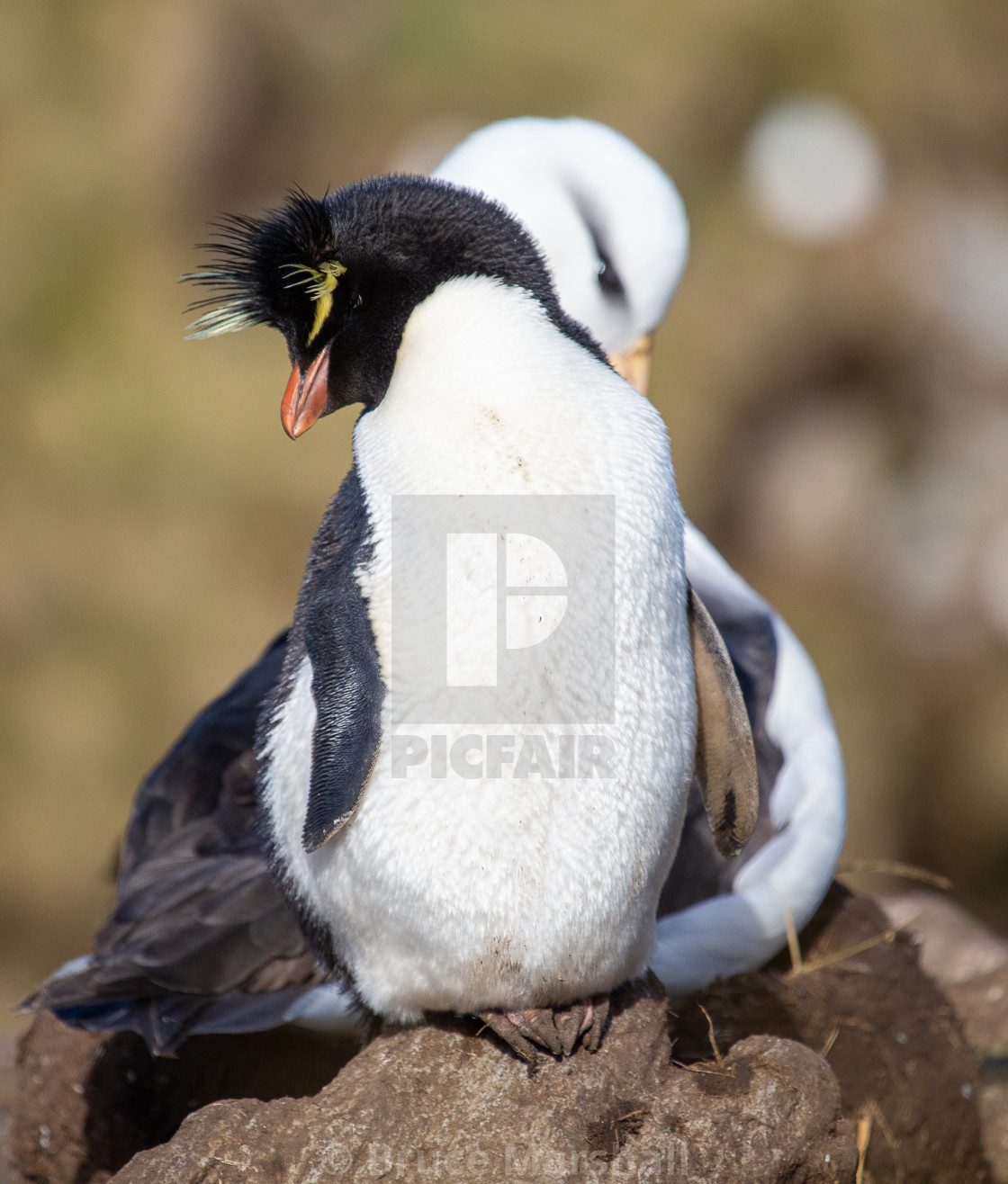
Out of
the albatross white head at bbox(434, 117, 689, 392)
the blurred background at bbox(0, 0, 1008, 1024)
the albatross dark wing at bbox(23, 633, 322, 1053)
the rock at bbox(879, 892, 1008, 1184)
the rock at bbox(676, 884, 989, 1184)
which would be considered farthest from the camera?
the blurred background at bbox(0, 0, 1008, 1024)

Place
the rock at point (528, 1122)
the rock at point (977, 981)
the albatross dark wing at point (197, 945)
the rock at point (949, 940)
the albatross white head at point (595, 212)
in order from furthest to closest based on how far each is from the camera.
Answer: the rock at point (949, 940) < the albatross white head at point (595, 212) < the rock at point (977, 981) < the albatross dark wing at point (197, 945) < the rock at point (528, 1122)

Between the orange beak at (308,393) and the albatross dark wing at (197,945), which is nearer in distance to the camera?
the orange beak at (308,393)

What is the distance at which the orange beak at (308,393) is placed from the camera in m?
1.21

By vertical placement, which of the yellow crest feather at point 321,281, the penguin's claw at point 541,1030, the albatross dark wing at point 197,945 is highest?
the yellow crest feather at point 321,281

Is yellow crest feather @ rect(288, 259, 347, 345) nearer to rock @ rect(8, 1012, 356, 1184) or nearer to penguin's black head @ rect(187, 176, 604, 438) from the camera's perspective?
penguin's black head @ rect(187, 176, 604, 438)

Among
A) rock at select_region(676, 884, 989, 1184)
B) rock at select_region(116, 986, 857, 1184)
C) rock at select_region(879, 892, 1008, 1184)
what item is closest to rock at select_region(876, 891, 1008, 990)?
rock at select_region(879, 892, 1008, 1184)

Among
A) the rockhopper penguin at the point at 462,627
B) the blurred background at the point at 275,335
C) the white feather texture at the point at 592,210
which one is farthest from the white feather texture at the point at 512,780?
the blurred background at the point at 275,335

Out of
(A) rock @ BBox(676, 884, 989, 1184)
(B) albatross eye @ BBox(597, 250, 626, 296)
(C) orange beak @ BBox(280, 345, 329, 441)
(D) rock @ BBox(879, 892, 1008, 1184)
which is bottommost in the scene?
(D) rock @ BBox(879, 892, 1008, 1184)

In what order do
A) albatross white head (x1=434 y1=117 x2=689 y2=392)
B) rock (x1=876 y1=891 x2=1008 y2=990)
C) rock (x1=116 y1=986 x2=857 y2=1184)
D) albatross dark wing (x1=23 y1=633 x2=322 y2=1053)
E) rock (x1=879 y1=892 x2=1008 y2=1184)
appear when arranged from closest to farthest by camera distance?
rock (x1=116 y1=986 x2=857 y2=1184) < albatross dark wing (x1=23 y1=633 x2=322 y2=1053) < rock (x1=879 y1=892 x2=1008 y2=1184) < albatross white head (x1=434 y1=117 x2=689 y2=392) < rock (x1=876 y1=891 x2=1008 y2=990)

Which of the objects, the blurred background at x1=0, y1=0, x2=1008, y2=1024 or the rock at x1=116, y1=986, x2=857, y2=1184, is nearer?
the rock at x1=116, y1=986, x2=857, y2=1184

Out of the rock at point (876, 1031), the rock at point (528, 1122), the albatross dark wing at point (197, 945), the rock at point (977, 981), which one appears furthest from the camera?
the rock at point (977, 981)

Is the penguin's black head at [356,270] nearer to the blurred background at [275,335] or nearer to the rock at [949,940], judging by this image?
the rock at [949,940]

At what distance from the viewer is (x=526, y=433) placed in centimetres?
116

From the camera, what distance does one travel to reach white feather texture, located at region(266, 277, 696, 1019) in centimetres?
113
